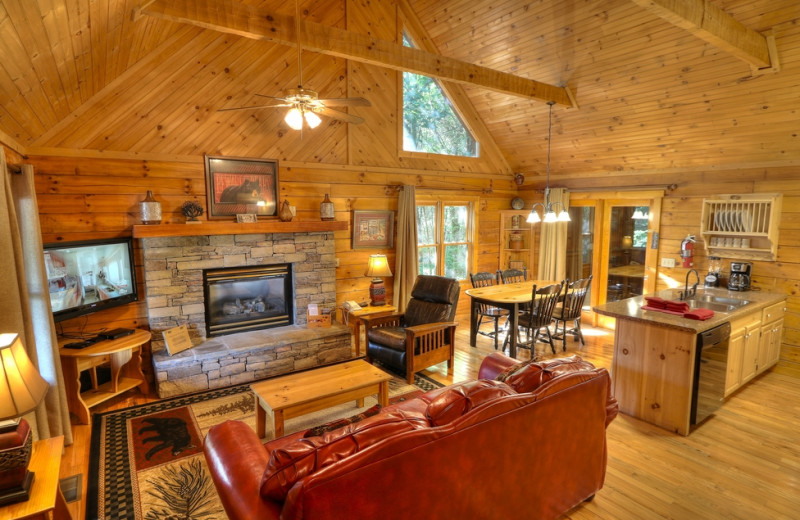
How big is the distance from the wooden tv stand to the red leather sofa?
7.36 feet

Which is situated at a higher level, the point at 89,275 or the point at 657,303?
the point at 89,275

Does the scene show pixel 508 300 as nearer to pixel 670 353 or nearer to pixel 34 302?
pixel 670 353

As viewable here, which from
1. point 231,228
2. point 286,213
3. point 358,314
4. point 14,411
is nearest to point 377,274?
point 358,314

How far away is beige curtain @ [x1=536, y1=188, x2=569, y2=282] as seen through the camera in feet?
22.6

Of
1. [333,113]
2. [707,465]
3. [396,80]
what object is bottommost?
[707,465]

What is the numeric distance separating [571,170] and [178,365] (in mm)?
5981

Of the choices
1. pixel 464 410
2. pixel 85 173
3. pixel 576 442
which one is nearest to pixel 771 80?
pixel 576 442

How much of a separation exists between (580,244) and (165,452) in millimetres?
6240

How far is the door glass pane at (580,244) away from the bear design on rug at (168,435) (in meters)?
5.89

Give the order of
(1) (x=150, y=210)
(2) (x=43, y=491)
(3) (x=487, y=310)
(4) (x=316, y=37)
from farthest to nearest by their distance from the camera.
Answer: (3) (x=487, y=310) < (1) (x=150, y=210) < (4) (x=316, y=37) < (2) (x=43, y=491)

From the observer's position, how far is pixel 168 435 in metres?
3.52

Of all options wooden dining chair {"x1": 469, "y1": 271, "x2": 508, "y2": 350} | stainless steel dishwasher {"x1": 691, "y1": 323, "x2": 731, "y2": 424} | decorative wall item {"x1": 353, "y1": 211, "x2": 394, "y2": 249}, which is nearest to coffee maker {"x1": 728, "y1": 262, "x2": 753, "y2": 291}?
stainless steel dishwasher {"x1": 691, "y1": 323, "x2": 731, "y2": 424}

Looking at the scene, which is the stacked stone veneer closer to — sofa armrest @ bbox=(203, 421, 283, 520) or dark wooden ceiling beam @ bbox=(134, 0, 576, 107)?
dark wooden ceiling beam @ bbox=(134, 0, 576, 107)

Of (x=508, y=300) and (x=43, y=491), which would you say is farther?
(x=508, y=300)
